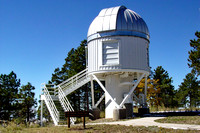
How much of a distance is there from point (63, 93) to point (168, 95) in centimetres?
2897

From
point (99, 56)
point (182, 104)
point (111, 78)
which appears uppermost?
point (99, 56)

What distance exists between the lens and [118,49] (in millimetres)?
20594

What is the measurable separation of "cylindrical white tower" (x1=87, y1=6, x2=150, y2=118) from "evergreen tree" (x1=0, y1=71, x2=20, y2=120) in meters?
16.9

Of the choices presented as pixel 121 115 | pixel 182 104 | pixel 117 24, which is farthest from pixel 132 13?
pixel 182 104

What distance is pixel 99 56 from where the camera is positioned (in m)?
21.1

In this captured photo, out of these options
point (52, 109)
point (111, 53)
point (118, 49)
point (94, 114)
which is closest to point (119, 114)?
point (94, 114)

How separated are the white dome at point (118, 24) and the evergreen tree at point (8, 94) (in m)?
17.8

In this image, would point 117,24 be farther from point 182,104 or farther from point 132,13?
point 182,104

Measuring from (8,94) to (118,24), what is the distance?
20752mm

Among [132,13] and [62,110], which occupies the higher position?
[132,13]

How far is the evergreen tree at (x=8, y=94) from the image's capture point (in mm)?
33062

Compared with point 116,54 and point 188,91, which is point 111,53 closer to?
point 116,54

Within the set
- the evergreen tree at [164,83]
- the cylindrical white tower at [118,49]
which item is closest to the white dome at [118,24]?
the cylindrical white tower at [118,49]

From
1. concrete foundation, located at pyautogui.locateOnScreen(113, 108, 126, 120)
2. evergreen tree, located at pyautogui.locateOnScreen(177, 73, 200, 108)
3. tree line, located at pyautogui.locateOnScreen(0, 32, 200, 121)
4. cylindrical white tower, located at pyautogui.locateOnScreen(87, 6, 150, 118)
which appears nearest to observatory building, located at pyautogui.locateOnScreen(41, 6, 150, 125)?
cylindrical white tower, located at pyautogui.locateOnScreen(87, 6, 150, 118)
